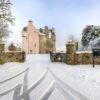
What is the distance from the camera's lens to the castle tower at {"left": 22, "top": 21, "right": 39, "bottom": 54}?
71500mm

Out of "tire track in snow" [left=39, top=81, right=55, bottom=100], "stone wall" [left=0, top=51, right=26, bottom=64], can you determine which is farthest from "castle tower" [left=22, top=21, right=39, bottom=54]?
"tire track in snow" [left=39, top=81, right=55, bottom=100]

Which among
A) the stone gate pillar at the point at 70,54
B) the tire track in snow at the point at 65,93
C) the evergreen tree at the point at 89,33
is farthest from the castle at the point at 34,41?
the tire track in snow at the point at 65,93

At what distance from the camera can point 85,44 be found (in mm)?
69250

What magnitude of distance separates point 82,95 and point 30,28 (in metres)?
60.2

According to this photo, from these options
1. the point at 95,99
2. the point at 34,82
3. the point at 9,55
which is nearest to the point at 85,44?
the point at 9,55

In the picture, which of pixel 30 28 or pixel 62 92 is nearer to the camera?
pixel 62 92

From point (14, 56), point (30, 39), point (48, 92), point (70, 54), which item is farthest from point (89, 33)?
point (48, 92)

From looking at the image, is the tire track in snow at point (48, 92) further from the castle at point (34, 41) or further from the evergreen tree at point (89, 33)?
the castle at point (34, 41)

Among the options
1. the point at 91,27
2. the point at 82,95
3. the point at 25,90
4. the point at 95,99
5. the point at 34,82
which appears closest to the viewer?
the point at 95,99

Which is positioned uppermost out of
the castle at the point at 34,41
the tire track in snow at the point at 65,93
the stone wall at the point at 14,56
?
the castle at the point at 34,41

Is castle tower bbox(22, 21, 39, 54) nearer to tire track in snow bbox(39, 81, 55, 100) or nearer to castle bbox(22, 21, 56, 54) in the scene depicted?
castle bbox(22, 21, 56, 54)

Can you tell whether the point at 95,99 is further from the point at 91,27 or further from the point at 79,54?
the point at 91,27

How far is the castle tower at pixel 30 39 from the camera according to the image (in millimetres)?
71500

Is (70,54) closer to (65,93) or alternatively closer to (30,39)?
(65,93)
